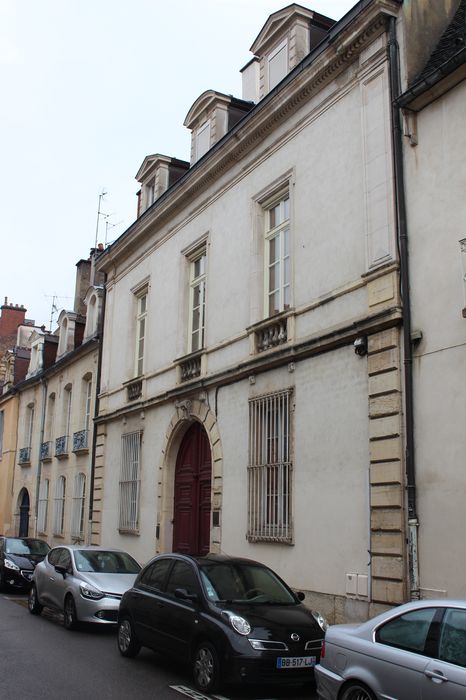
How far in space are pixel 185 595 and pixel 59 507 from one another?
17775 millimetres

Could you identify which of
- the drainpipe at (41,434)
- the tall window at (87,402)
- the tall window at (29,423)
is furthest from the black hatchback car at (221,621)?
the tall window at (29,423)

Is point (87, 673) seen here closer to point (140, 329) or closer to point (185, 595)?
point (185, 595)

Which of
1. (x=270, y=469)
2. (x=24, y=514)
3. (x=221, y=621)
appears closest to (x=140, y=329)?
(x=270, y=469)

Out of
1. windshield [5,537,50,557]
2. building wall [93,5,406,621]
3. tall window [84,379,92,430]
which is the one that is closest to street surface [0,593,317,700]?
building wall [93,5,406,621]

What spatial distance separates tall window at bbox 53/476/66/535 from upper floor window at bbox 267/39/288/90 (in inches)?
609

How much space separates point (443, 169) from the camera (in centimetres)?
1002

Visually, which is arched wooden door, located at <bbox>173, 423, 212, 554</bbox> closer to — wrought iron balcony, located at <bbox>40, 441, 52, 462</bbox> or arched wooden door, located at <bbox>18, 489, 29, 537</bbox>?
wrought iron balcony, located at <bbox>40, 441, 52, 462</bbox>

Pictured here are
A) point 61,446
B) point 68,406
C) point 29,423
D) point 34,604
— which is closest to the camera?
point 34,604

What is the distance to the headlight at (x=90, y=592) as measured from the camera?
11742mm

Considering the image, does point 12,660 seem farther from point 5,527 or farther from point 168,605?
point 5,527

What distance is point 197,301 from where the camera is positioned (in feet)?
56.1

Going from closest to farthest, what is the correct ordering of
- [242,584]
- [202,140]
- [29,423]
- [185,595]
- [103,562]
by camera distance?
[185,595]
[242,584]
[103,562]
[202,140]
[29,423]

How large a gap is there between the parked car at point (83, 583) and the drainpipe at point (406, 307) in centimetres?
492

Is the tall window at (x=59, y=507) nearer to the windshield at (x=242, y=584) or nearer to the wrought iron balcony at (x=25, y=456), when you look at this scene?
the wrought iron balcony at (x=25, y=456)
